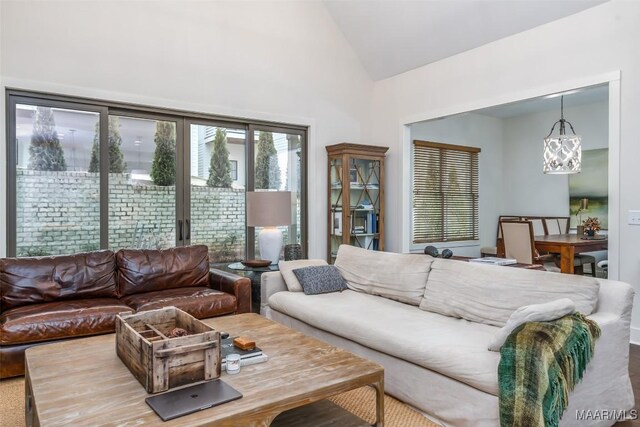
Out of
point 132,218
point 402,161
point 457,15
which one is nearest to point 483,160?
point 402,161

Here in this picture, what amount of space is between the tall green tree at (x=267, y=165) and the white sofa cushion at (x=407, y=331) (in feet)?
6.12

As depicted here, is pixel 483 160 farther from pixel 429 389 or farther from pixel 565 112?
pixel 429 389

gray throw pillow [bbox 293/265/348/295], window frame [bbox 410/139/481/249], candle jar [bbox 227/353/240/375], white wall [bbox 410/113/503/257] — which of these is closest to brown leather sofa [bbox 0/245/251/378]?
gray throw pillow [bbox 293/265/348/295]

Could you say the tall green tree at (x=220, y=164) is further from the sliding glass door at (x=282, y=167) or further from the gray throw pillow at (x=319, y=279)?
the gray throw pillow at (x=319, y=279)

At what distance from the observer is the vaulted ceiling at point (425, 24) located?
399cm

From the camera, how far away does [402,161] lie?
17.8ft

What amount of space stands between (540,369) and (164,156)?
3.78 m

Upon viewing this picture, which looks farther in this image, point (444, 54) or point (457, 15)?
point (444, 54)

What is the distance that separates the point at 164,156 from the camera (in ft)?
14.4

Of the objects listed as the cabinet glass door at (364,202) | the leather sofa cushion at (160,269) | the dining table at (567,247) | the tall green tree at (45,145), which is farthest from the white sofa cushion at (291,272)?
the dining table at (567,247)

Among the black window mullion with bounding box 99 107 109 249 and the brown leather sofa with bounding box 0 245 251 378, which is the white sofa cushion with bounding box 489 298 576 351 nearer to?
the brown leather sofa with bounding box 0 245 251 378

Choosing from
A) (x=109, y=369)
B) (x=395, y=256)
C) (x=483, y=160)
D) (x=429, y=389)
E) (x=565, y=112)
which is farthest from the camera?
(x=483, y=160)

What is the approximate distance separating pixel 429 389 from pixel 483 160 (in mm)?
5990

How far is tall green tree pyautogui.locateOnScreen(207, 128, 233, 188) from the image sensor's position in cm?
468
